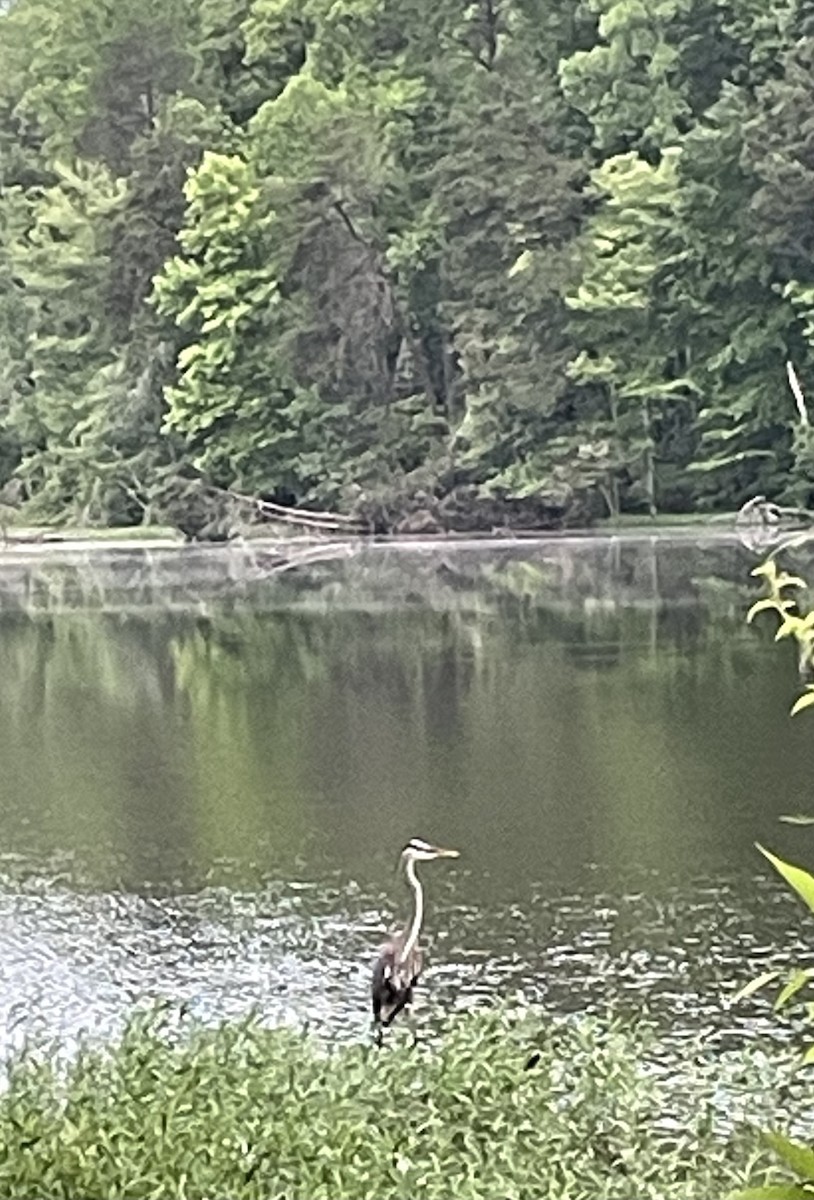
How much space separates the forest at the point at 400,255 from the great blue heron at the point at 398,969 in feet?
1.75

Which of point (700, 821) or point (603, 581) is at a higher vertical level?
point (603, 581)

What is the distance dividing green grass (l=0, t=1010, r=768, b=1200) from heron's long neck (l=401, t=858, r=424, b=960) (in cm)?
22

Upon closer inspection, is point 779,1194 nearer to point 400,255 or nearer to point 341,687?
point 400,255

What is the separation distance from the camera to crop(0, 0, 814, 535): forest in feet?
8.26

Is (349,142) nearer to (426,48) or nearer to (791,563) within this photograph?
(426,48)

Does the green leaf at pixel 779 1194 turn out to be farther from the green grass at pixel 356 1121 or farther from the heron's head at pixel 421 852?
the heron's head at pixel 421 852

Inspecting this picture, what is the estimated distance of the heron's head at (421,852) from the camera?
Result: 8.71 feet

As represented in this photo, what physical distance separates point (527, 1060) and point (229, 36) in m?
1.51

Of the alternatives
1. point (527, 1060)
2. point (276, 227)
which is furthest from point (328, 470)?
point (527, 1060)

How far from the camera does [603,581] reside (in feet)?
9.30

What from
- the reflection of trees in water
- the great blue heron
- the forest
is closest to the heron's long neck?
the great blue heron

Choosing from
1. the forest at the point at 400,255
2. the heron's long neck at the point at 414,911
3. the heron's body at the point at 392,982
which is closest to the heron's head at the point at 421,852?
the heron's long neck at the point at 414,911

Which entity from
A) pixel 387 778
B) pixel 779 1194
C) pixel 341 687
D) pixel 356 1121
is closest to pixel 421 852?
pixel 387 778

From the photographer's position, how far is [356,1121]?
5.81 ft
